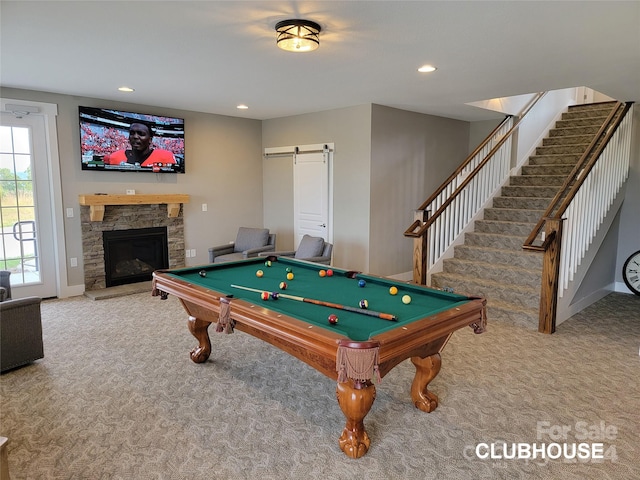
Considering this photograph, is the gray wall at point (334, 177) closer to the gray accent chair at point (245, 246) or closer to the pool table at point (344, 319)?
the gray accent chair at point (245, 246)

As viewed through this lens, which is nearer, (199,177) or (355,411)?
(355,411)

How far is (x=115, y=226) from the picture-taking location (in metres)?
5.91

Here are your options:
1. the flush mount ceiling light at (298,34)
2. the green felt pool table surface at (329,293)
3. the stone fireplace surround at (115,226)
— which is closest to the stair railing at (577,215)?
the green felt pool table surface at (329,293)

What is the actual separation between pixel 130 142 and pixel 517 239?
17.6ft

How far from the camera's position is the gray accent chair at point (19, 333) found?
3281mm

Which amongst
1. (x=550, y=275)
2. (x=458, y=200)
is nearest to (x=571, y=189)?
(x=550, y=275)

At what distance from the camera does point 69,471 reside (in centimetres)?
220

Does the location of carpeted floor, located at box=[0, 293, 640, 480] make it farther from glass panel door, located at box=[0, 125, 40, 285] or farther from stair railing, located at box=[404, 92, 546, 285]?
glass panel door, located at box=[0, 125, 40, 285]

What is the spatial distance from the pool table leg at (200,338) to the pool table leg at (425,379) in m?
1.77

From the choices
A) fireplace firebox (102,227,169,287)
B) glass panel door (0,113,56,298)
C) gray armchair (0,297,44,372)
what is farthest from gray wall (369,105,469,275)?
glass panel door (0,113,56,298)

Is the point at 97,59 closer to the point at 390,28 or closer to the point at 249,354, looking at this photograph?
the point at 390,28

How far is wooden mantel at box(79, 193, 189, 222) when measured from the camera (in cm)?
550

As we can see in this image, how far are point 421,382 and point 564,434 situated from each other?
34.4 inches

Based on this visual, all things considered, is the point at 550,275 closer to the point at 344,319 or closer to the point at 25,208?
the point at 344,319
